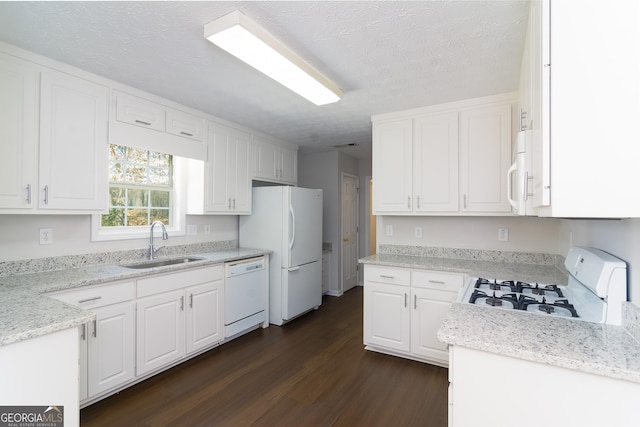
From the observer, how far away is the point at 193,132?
303 cm

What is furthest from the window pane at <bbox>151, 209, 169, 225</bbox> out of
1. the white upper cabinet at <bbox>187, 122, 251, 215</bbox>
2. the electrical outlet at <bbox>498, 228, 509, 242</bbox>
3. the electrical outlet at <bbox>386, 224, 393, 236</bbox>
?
the electrical outlet at <bbox>498, 228, 509, 242</bbox>

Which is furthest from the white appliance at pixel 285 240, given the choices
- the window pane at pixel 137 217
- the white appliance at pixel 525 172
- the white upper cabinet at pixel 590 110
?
the white upper cabinet at pixel 590 110

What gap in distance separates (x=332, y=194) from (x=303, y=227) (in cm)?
123

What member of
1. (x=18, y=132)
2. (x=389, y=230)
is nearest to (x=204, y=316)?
(x=18, y=132)

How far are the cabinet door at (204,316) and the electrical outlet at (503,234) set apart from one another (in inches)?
107

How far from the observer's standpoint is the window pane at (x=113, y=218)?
2.71m

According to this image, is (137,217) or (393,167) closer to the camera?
(137,217)

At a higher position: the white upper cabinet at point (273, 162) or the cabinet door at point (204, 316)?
the white upper cabinet at point (273, 162)

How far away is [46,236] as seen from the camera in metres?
2.26

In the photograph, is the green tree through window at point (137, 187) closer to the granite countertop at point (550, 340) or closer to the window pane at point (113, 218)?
the window pane at point (113, 218)

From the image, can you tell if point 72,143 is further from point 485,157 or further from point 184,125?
point 485,157

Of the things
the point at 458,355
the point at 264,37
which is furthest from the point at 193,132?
the point at 458,355

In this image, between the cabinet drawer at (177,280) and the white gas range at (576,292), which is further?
the cabinet drawer at (177,280)

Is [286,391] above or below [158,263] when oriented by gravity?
below
